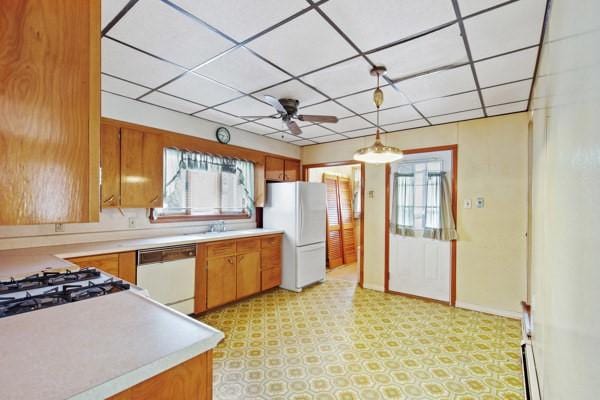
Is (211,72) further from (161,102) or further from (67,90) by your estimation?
(67,90)

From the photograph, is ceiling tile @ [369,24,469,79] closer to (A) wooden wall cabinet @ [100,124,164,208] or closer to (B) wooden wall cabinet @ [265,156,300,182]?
(A) wooden wall cabinet @ [100,124,164,208]

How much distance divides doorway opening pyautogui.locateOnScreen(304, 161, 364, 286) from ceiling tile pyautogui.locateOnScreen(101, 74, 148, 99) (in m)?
3.00

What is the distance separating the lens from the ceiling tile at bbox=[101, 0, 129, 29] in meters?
1.54

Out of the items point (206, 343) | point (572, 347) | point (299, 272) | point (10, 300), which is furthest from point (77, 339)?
point (299, 272)

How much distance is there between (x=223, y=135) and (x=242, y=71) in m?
1.69

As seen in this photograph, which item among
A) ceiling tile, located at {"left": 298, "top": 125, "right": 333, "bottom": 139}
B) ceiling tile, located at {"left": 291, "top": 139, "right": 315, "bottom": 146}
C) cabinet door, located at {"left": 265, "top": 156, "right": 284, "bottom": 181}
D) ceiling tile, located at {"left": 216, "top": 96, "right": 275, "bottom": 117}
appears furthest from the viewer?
ceiling tile, located at {"left": 291, "top": 139, "right": 315, "bottom": 146}

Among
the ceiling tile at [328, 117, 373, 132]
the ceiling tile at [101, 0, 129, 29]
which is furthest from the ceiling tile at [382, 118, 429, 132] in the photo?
the ceiling tile at [101, 0, 129, 29]

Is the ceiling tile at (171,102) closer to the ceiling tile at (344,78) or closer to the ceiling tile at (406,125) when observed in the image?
the ceiling tile at (344,78)

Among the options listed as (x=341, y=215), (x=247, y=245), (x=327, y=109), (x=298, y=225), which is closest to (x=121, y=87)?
(x=327, y=109)

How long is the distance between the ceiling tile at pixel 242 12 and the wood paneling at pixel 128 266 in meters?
2.12

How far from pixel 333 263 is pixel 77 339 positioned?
512 cm

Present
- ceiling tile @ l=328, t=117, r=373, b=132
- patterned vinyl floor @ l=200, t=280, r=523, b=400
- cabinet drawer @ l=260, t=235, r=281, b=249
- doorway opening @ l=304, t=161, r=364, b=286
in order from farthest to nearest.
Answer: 1. doorway opening @ l=304, t=161, r=364, b=286
2. cabinet drawer @ l=260, t=235, r=281, b=249
3. ceiling tile @ l=328, t=117, r=373, b=132
4. patterned vinyl floor @ l=200, t=280, r=523, b=400

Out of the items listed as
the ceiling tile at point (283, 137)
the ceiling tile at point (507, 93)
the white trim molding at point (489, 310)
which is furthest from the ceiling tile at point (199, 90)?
the white trim molding at point (489, 310)

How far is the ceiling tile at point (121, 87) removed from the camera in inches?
98.0
